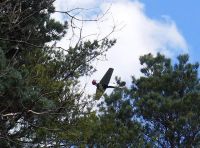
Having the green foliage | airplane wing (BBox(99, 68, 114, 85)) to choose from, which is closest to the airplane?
airplane wing (BBox(99, 68, 114, 85))

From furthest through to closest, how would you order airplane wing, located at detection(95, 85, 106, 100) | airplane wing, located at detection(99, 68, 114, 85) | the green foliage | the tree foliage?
the green foliage, airplane wing, located at detection(99, 68, 114, 85), airplane wing, located at detection(95, 85, 106, 100), the tree foliage

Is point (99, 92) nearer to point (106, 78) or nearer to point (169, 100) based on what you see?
point (106, 78)

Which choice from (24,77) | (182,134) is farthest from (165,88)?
(24,77)

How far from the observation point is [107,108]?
22.2 m

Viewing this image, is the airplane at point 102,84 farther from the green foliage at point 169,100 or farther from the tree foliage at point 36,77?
the green foliage at point 169,100

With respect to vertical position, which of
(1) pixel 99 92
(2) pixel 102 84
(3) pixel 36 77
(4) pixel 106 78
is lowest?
(3) pixel 36 77

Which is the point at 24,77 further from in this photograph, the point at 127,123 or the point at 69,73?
the point at 127,123

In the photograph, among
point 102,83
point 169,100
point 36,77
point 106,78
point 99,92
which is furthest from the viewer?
point 169,100

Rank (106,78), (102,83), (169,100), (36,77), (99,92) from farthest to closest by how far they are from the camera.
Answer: (169,100) < (106,78) < (102,83) < (99,92) < (36,77)

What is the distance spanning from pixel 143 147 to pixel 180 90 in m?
4.13

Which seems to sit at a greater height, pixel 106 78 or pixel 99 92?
pixel 106 78

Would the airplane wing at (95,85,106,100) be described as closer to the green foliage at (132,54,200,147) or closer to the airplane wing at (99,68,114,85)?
the airplane wing at (99,68,114,85)

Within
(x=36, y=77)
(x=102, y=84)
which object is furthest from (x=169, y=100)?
(x=36, y=77)

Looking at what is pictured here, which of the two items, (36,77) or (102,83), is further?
(102,83)
